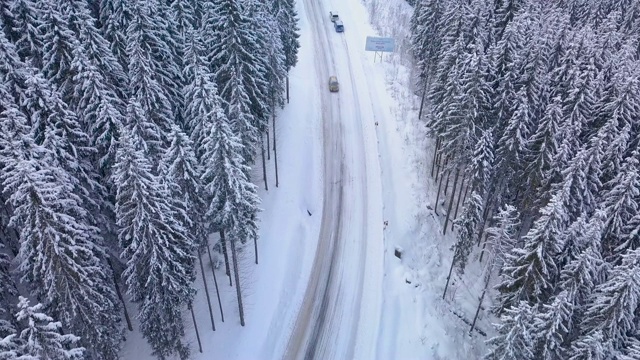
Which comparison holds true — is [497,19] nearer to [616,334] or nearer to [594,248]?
[594,248]

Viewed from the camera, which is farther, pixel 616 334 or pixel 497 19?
pixel 497 19

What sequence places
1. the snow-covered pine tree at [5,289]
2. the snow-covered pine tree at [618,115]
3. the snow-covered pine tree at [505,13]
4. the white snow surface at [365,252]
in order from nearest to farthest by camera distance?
the snow-covered pine tree at [5,289], the snow-covered pine tree at [618,115], the white snow surface at [365,252], the snow-covered pine tree at [505,13]

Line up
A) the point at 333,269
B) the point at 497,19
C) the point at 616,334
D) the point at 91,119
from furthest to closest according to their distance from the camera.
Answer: the point at 497,19
the point at 333,269
the point at 91,119
the point at 616,334

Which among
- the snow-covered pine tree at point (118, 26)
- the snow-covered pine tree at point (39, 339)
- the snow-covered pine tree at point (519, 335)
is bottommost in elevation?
the snow-covered pine tree at point (519, 335)

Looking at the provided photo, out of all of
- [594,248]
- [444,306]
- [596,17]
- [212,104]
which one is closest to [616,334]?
[594,248]

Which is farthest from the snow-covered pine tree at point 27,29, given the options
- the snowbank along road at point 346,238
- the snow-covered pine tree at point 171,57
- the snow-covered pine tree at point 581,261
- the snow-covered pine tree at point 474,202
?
the snow-covered pine tree at point 581,261

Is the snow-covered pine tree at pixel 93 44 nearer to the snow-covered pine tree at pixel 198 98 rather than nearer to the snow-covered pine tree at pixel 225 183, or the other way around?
the snow-covered pine tree at pixel 198 98

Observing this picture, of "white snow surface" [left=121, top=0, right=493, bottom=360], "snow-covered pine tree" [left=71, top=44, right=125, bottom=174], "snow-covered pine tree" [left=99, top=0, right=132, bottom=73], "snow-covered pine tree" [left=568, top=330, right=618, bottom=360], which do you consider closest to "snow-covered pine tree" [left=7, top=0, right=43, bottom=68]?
"snow-covered pine tree" [left=71, top=44, right=125, bottom=174]
